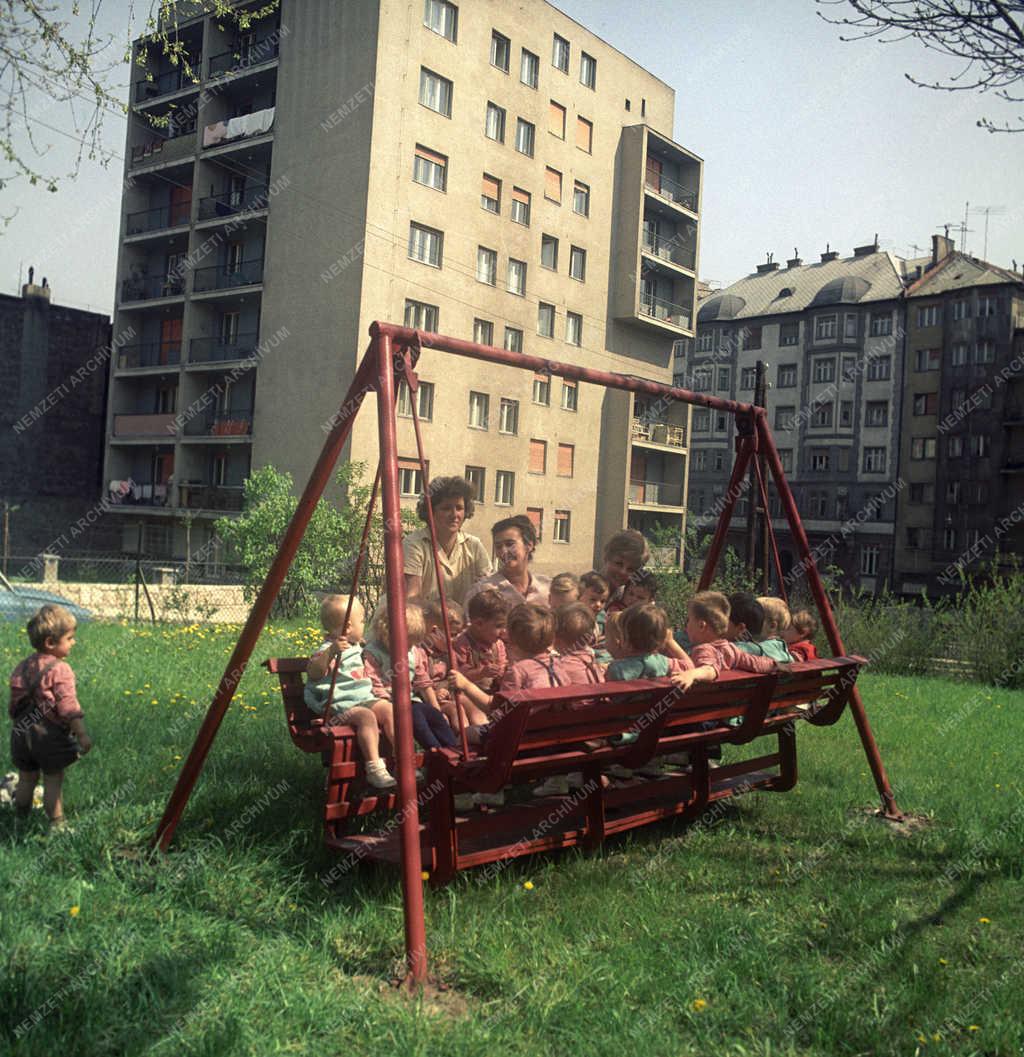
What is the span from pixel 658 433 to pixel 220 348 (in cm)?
1771

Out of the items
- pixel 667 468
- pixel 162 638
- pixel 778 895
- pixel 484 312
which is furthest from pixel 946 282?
pixel 778 895

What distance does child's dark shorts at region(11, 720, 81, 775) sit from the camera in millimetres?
4910

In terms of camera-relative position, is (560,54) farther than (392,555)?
Yes

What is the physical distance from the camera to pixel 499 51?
35.8m

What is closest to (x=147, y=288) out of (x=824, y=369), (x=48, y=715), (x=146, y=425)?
(x=146, y=425)

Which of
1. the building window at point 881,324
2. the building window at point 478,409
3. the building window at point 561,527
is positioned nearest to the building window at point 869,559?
the building window at point 881,324

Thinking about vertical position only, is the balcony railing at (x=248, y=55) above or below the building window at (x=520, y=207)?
above

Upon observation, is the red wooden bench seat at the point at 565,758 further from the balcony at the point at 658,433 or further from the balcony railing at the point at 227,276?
the balcony at the point at 658,433

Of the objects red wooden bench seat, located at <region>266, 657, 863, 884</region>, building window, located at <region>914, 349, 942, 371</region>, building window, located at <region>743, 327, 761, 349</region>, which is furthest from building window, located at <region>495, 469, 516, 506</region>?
building window, located at <region>743, 327, 761, 349</region>

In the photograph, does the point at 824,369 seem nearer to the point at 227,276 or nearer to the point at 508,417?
the point at 508,417

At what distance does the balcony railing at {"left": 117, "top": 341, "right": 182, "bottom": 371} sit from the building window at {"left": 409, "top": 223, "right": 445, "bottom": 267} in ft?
35.3

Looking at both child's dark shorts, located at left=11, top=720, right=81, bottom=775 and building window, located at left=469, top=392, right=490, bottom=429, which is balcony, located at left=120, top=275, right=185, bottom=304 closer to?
building window, located at left=469, top=392, right=490, bottom=429

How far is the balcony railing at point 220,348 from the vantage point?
35.1 metres

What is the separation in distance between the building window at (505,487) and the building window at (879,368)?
29628mm
